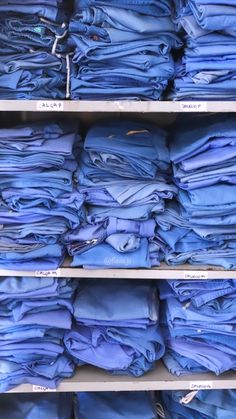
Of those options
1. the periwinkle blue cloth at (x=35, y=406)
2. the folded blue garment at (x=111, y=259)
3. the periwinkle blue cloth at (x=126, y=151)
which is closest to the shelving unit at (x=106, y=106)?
the periwinkle blue cloth at (x=126, y=151)

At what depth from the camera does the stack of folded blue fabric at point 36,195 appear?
1037mm

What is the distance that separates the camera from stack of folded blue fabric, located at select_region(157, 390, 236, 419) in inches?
48.6

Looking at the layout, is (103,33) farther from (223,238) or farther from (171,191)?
(223,238)

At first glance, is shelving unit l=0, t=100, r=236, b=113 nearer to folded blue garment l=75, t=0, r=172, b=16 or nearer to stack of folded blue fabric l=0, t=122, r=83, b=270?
stack of folded blue fabric l=0, t=122, r=83, b=270

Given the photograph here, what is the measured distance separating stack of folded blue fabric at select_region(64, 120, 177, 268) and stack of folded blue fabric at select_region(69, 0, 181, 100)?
0.13 meters

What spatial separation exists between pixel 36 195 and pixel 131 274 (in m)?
0.30

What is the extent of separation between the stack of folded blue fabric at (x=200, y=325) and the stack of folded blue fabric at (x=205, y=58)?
0.47 meters

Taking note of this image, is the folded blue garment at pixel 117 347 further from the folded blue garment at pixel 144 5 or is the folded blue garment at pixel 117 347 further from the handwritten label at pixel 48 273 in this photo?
the folded blue garment at pixel 144 5

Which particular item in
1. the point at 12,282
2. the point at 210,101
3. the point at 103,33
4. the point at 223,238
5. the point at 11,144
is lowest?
the point at 12,282

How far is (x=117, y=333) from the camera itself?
117 cm

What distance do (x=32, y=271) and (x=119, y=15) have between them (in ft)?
2.01

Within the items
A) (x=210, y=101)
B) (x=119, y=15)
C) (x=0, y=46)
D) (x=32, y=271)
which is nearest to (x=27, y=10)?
(x=0, y=46)

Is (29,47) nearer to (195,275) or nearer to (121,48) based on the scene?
(121,48)

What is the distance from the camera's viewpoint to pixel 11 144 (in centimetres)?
103
